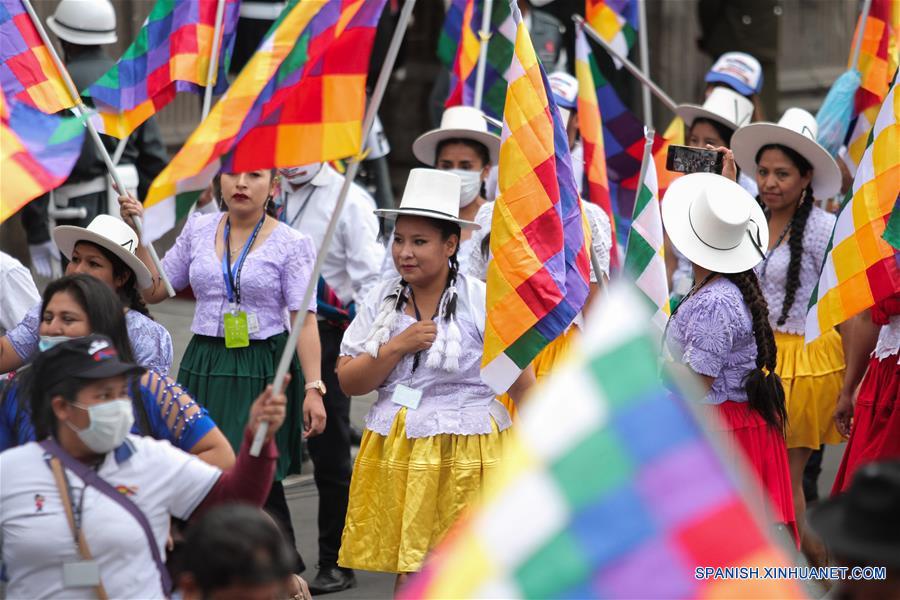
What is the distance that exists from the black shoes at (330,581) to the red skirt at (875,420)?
2191mm

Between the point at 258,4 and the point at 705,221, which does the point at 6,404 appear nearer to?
the point at 705,221

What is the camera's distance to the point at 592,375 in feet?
9.61

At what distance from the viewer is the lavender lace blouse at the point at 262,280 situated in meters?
7.03

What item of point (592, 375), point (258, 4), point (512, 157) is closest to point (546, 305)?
point (512, 157)

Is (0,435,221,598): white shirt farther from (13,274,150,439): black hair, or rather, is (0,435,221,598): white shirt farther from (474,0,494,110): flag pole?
(474,0,494,110): flag pole

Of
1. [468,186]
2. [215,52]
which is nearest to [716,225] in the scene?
[468,186]

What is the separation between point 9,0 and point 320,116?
1752 millimetres

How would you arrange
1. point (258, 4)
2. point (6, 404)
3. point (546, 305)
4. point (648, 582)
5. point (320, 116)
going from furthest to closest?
point (258, 4) → point (546, 305) → point (320, 116) → point (6, 404) → point (648, 582)

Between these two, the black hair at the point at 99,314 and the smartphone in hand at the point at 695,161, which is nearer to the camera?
the black hair at the point at 99,314

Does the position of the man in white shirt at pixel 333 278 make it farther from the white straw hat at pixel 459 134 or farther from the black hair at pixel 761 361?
the black hair at pixel 761 361

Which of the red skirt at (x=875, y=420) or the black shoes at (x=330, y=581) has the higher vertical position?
the red skirt at (x=875, y=420)

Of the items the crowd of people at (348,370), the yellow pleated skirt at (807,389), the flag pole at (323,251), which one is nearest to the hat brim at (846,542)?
the crowd of people at (348,370)

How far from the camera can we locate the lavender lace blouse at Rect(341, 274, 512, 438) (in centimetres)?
609

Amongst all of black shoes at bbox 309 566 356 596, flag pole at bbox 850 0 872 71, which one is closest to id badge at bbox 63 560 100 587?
black shoes at bbox 309 566 356 596
